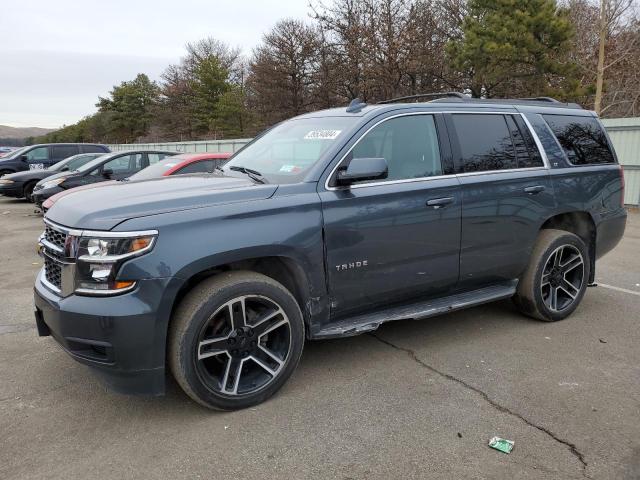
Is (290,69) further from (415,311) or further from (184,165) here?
(415,311)

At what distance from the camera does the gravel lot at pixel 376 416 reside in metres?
2.71

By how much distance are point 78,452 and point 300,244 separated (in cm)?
172

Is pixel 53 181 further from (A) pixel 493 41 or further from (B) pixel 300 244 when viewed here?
(A) pixel 493 41

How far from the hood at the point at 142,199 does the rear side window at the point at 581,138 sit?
301 cm

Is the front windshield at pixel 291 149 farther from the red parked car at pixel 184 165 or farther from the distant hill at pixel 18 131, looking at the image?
the distant hill at pixel 18 131

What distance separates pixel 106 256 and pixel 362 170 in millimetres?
1660

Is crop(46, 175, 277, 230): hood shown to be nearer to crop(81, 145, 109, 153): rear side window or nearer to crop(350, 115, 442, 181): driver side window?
crop(350, 115, 442, 181): driver side window

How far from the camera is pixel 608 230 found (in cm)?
510

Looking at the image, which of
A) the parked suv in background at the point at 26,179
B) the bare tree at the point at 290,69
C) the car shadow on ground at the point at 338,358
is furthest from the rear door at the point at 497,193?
the bare tree at the point at 290,69

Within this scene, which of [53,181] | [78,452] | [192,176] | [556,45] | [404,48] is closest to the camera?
[78,452]

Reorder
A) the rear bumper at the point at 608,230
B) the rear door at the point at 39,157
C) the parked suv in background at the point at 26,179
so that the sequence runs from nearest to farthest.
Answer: the rear bumper at the point at 608,230 < the parked suv in background at the point at 26,179 < the rear door at the point at 39,157

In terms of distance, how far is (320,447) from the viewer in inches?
112

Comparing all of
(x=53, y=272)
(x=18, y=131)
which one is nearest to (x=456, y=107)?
(x=53, y=272)

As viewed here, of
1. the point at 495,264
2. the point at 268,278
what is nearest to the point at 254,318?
the point at 268,278
